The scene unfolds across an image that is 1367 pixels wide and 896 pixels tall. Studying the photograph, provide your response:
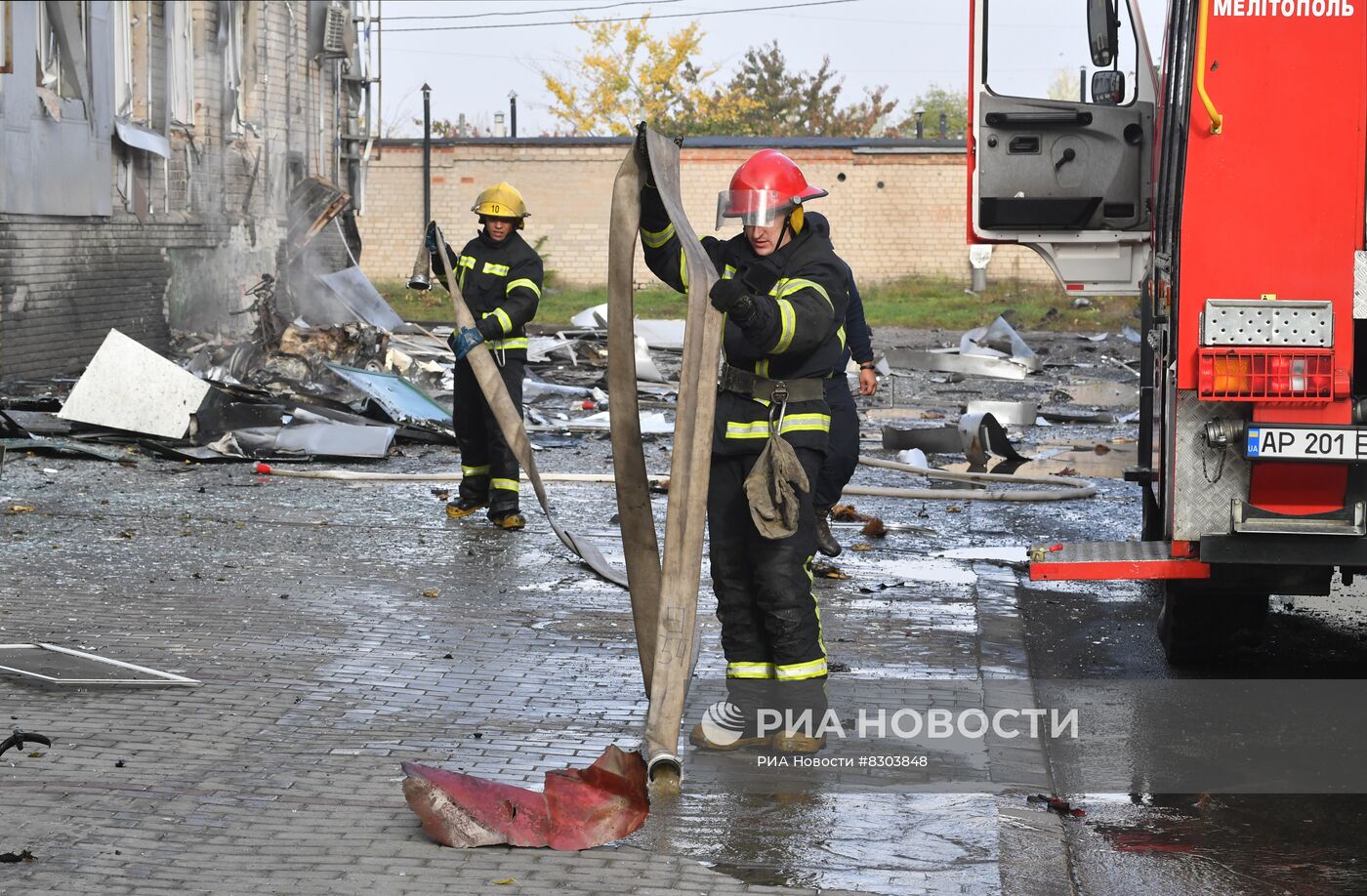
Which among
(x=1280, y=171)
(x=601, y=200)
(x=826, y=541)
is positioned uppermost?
(x=601, y=200)

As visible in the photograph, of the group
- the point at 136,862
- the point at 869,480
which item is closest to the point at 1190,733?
the point at 136,862

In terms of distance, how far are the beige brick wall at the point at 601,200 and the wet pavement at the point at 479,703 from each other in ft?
87.3

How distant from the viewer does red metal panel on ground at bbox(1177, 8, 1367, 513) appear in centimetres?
499

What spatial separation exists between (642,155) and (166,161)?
577 inches

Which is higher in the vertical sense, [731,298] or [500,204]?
[500,204]

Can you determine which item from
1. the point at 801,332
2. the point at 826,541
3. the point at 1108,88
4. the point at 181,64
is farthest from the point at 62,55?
the point at 801,332

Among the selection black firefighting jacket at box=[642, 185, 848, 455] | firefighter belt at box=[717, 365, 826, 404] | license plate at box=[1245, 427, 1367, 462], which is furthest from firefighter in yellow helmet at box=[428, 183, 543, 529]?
license plate at box=[1245, 427, 1367, 462]

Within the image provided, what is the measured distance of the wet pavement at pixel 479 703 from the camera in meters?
3.93

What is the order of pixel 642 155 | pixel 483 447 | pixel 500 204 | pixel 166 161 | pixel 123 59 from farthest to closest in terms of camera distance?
pixel 166 161
pixel 123 59
pixel 483 447
pixel 500 204
pixel 642 155

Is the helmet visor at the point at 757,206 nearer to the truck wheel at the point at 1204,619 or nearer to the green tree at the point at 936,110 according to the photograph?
the truck wheel at the point at 1204,619

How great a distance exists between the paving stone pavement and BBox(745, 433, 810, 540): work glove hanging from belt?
0.81 m

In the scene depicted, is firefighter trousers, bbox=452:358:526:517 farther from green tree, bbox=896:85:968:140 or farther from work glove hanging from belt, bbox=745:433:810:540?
green tree, bbox=896:85:968:140

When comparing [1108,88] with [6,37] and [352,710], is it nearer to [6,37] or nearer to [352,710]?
[352,710]

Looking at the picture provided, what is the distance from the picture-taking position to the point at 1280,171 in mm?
5055
